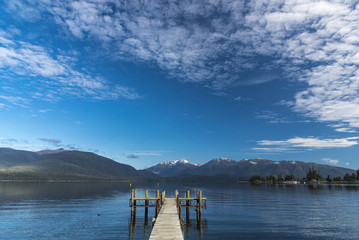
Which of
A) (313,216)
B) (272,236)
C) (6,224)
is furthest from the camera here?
(313,216)

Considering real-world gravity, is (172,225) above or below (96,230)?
above

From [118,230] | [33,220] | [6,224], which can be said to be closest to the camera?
[118,230]

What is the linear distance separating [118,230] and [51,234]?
402 inches

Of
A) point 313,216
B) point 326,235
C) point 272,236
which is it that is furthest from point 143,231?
point 313,216

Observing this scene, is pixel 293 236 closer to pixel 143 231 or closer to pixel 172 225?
pixel 172 225

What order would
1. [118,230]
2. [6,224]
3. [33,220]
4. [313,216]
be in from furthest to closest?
[313,216]
[33,220]
[6,224]
[118,230]

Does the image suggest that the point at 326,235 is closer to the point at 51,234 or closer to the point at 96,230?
the point at 96,230

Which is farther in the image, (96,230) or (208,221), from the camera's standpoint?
(208,221)

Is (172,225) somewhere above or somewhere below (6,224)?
above

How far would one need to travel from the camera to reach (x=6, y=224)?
145 feet

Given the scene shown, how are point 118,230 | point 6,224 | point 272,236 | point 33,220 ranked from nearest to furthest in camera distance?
point 272,236 < point 118,230 < point 6,224 < point 33,220

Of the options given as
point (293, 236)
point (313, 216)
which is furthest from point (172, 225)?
point (313, 216)

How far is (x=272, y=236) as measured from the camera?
36.7m

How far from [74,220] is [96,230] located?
38.0 ft
